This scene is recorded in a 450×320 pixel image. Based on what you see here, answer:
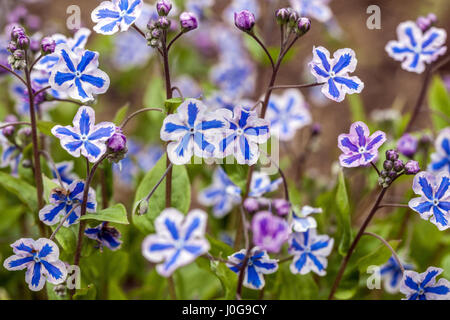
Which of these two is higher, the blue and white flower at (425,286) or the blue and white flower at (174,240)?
the blue and white flower at (174,240)

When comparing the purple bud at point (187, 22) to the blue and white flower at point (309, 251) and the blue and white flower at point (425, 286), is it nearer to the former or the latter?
the blue and white flower at point (309, 251)

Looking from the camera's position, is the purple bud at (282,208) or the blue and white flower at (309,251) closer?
the purple bud at (282,208)

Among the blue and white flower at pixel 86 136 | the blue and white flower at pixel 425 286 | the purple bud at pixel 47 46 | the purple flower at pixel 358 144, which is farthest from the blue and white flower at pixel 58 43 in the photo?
the blue and white flower at pixel 425 286

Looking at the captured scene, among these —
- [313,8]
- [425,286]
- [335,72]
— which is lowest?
[425,286]

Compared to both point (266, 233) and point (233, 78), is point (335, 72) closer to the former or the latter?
point (266, 233)

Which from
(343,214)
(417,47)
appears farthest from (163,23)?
(417,47)

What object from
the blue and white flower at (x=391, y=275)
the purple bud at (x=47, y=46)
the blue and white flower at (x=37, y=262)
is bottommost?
the blue and white flower at (x=391, y=275)
